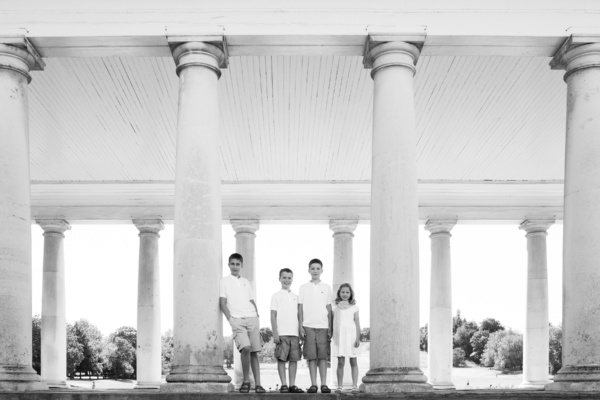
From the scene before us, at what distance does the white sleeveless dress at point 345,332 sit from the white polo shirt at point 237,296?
6.97 metres

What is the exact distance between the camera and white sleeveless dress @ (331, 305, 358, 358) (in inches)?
2381

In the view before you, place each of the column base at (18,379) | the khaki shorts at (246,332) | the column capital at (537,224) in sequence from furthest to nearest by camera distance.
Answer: the column capital at (537,224)
the khaki shorts at (246,332)
the column base at (18,379)

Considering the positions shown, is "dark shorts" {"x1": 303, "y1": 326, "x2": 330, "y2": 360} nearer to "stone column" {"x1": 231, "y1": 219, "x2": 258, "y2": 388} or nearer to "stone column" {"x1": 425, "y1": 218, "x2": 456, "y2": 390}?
"stone column" {"x1": 231, "y1": 219, "x2": 258, "y2": 388}

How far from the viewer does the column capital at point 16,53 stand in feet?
196

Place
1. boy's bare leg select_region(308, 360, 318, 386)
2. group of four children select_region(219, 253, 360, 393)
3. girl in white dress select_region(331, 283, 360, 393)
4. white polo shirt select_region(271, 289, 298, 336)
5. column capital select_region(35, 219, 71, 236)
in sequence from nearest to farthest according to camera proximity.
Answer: group of four children select_region(219, 253, 360, 393) < white polo shirt select_region(271, 289, 298, 336) < boy's bare leg select_region(308, 360, 318, 386) < girl in white dress select_region(331, 283, 360, 393) < column capital select_region(35, 219, 71, 236)

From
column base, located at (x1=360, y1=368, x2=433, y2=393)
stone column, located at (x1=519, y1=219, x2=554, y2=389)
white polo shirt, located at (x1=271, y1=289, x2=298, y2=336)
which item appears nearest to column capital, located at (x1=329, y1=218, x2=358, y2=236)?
stone column, located at (x1=519, y1=219, x2=554, y2=389)

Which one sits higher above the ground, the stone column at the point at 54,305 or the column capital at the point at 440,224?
the column capital at the point at 440,224

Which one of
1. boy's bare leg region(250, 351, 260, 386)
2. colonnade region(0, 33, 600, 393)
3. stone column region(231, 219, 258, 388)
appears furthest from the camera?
stone column region(231, 219, 258, 388)

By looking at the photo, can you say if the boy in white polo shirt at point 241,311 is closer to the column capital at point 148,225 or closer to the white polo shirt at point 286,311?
the white polo shirt at point 286,311

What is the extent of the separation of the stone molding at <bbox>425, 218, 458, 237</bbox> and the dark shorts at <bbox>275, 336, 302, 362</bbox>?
61034mm

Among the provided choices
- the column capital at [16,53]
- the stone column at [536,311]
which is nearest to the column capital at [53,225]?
the column capital at [16,53]

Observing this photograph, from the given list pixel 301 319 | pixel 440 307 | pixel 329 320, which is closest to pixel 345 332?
pixel 329 320

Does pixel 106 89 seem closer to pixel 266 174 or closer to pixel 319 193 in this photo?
pixel 266 174

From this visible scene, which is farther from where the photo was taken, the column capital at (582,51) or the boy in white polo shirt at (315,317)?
the column capital at (582,51)
